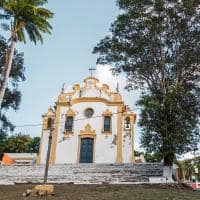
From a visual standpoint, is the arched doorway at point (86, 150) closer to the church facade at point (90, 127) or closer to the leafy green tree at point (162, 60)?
the church facade at point (90, 127)

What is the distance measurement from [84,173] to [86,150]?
798cm

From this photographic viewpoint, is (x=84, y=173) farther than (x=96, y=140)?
No

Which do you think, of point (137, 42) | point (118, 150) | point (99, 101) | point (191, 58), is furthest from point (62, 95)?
point (191, 58)

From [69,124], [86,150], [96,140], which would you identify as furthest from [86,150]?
[69,124]

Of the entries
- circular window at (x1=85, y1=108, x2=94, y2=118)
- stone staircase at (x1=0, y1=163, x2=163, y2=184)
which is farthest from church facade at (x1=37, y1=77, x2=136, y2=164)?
stone staircase at (x1=0, y1=163, x2=163, y2=184)

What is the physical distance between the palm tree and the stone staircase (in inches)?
224

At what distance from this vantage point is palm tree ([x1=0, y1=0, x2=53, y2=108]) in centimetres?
2409

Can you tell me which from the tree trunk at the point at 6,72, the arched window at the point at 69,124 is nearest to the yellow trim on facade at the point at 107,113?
the arched window at the point at 69,124

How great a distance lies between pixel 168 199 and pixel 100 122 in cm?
1987

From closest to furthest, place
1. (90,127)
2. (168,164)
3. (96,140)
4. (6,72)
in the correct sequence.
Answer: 1. (168,164)
2. (6,72)
3. (96,140)
4. (90,127)

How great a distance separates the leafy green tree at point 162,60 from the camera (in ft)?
66.8

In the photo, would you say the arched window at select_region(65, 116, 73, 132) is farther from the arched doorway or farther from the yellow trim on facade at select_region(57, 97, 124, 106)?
the arched doorway

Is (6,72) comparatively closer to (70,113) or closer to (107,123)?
(70,113)

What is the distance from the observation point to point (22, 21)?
25.3 metres
